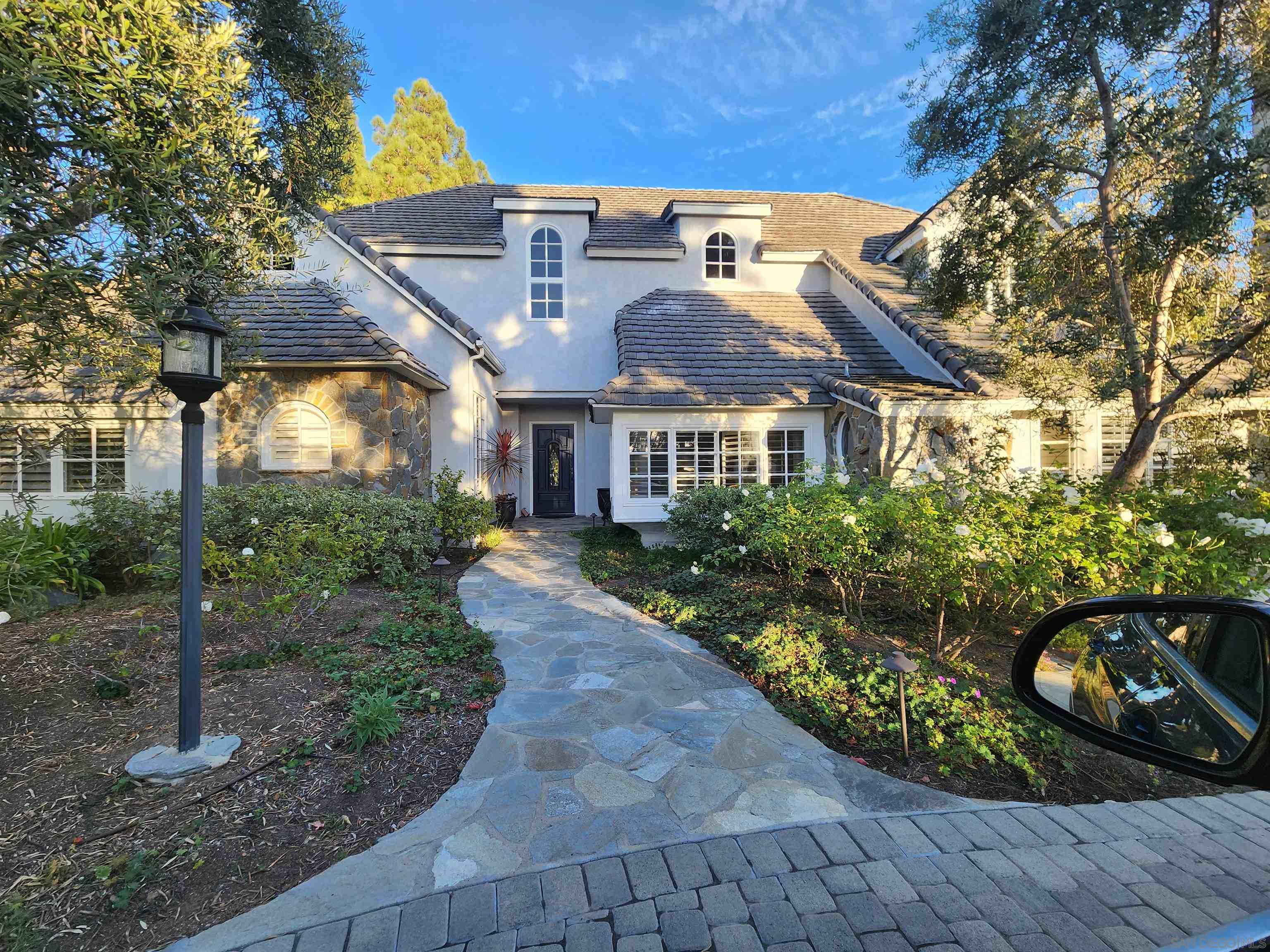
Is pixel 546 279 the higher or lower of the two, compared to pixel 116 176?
higher

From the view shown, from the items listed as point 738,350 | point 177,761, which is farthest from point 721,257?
point 177,761

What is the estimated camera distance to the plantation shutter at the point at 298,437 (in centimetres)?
938

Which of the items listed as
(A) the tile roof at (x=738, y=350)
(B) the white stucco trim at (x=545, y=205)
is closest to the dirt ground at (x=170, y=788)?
(A) the tile roof at (x=738, y=350)

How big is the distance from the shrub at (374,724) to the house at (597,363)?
3.01m

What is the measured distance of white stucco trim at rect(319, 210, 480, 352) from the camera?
10.7 m

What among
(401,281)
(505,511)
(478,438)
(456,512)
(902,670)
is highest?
(401,281)

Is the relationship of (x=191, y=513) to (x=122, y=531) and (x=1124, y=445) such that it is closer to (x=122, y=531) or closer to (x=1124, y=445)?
(x=122, y=531)

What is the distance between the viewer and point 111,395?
9203mm

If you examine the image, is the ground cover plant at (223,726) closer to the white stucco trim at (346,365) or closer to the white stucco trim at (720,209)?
the white stucco trim at (346,365)

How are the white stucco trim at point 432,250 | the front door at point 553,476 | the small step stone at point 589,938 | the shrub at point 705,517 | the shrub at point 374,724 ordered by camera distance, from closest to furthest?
the small step stone at point 589,938
the shrub at point 374,724
the shrub at point 705,517
the white stucco trim at point 432,250
the front door at point 553,476

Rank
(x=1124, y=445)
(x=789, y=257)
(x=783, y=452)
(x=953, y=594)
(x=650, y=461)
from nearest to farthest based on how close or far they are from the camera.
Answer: (x=953, y=594), (x=1124, y=445), (x=650, y=461), (x=783, y=452), (x=789, y=257)

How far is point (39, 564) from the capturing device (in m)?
5.41

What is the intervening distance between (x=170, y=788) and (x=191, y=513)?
1.43m

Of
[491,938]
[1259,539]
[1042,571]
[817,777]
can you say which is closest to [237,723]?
[491,938]
